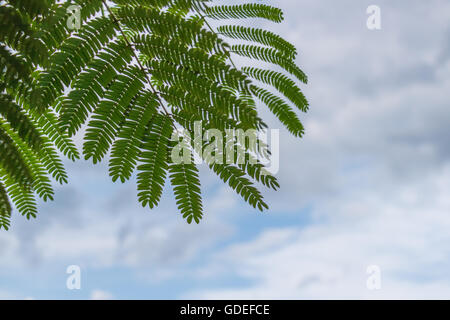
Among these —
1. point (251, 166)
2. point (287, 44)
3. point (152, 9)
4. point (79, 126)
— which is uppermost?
point (287, 44)

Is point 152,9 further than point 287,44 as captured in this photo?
No

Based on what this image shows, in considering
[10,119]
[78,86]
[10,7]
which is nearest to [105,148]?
[78,86]

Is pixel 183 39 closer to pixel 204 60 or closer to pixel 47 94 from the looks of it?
pixel 204 60

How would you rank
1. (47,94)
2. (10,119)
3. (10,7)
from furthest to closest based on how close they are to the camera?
(47,94), (10,119), (10,7)

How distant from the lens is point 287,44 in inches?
160

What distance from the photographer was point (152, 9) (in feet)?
8.34

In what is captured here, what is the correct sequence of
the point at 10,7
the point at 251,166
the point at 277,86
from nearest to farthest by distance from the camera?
the point at 10,7
the point at 251,166
the point at 277,86

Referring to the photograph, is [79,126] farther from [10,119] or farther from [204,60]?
[204,60]

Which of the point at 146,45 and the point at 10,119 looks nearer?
the point at 10,119

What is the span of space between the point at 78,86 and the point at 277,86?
190 cm
